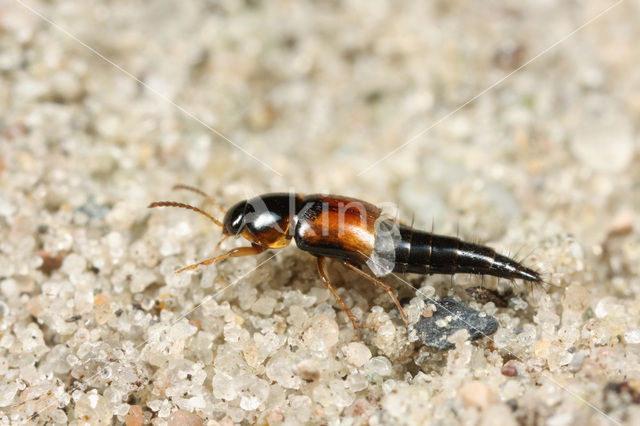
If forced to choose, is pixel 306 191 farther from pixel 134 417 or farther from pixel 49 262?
pixel 134 417

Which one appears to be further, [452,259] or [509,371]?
[452,259]

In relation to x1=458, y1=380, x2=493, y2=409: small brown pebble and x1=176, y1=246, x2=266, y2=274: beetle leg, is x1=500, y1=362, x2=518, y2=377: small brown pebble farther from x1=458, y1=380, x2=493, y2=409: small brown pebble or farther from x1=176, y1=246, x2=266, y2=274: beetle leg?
x1=176, y1=246, x2=266, y2=274: beetle leg

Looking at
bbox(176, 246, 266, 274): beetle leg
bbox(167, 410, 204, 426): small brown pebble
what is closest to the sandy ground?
bbox(167, 410, 204, 426): small brown pebble

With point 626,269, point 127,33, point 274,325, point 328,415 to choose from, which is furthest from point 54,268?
point 626,269

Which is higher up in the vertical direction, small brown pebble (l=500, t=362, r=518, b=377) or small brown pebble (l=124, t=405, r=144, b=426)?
small brown pebble (l=500, t=362, r=518, b=377)

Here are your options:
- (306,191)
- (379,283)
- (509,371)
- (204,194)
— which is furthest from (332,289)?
(306,191)

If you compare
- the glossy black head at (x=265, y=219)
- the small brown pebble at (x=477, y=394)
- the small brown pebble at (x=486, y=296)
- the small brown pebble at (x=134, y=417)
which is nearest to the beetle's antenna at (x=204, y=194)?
the glossy black head at (x=265, y=219)
